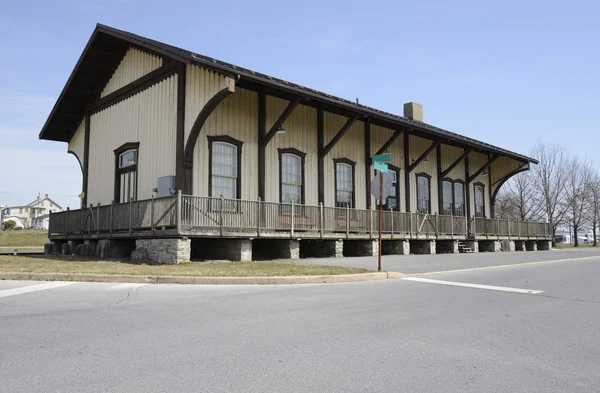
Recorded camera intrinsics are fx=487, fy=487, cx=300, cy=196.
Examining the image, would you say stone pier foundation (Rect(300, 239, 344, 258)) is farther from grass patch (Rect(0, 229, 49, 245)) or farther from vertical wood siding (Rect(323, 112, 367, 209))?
grass patch (Rect(0, 229, 49, 245))

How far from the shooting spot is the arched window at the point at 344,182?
70.7ft

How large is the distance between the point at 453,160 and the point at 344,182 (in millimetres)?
10298

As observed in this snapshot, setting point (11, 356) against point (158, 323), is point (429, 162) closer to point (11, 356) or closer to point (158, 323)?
point (158, 323)

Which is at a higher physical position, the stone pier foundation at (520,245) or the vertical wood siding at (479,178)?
the vertical wood siding at (479,178)

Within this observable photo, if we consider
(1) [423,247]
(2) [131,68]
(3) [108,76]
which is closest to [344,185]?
(1) [423,247]

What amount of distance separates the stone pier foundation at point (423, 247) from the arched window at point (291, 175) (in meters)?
6.88

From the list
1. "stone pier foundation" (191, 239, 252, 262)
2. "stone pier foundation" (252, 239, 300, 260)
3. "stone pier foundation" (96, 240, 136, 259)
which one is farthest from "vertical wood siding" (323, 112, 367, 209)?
"stone pier foundation" (96, 240, 136, 259)

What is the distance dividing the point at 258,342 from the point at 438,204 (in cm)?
2373

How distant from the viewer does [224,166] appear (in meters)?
17.3

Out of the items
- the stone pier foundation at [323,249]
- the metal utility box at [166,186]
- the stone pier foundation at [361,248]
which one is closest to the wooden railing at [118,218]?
the metal utility box at [166,186]

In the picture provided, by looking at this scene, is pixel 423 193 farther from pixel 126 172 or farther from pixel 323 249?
pixel 126 172

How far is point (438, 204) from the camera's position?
2742 cm

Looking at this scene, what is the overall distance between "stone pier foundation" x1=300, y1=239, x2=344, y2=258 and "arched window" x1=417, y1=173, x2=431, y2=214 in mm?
9040

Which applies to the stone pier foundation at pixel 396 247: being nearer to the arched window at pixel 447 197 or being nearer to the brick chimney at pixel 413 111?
the arched window at pixel 447 197
